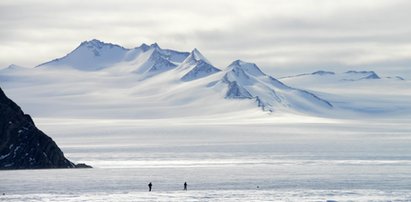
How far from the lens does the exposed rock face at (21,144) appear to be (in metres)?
174

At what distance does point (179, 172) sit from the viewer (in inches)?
6934

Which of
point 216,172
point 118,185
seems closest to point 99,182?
point 118,185

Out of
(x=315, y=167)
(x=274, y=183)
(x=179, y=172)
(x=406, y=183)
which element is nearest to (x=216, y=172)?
(x=179, y=172)

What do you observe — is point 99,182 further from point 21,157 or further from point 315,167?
point 315,167

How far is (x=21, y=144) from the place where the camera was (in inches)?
6836

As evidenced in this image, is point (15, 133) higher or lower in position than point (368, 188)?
higher

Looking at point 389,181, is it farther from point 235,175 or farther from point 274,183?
point 235,175

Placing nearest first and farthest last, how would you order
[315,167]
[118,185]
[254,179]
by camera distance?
[118,185] < [254,179] < [315,167]

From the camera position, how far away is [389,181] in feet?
465

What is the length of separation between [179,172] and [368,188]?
52742 millimetres

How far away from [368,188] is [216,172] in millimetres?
48353

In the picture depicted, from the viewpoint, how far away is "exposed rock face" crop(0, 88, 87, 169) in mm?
173625

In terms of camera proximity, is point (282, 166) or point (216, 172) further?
point (282, 166)

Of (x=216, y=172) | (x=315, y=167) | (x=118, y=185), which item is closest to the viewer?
(x=118, y=185)
